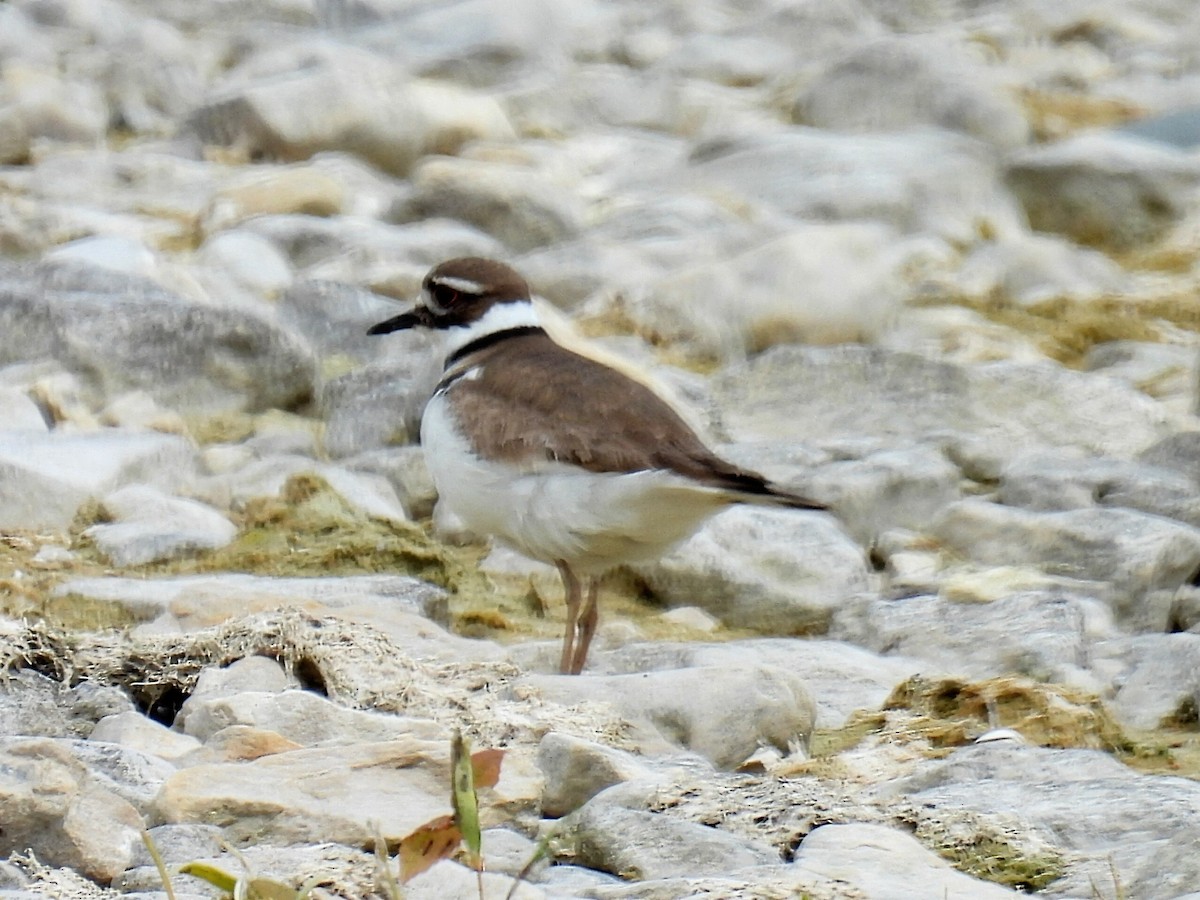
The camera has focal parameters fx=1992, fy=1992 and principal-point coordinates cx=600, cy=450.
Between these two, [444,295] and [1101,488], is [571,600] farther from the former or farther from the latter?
[1101,488]

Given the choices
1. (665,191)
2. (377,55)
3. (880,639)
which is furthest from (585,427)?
(377,55)

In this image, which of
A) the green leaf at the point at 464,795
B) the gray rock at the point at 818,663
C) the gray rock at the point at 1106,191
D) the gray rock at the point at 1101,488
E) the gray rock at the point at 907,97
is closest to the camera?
the green leaf at the point at 464,795

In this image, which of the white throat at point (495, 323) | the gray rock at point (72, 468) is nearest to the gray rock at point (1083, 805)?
the white throat at point (495, 323)

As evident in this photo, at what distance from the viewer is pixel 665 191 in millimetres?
11148

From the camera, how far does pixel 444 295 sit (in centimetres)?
652

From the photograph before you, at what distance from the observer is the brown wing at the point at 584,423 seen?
516 centimetres

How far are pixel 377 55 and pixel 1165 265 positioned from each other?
5.66 metres

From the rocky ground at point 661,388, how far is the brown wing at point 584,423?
473mm

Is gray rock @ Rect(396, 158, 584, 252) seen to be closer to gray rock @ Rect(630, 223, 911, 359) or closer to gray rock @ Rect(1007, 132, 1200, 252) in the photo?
gray rock @ Rect(630, 223, 911, 359)

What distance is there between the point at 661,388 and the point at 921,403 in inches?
47.7

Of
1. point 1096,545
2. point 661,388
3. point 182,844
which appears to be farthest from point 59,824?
point 661,388

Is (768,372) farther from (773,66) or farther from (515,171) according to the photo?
(773,66)

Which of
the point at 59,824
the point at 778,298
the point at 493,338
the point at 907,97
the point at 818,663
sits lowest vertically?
the point at 907,97

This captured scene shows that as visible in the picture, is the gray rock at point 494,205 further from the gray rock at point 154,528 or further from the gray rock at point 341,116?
the gray rock at point 154,528
